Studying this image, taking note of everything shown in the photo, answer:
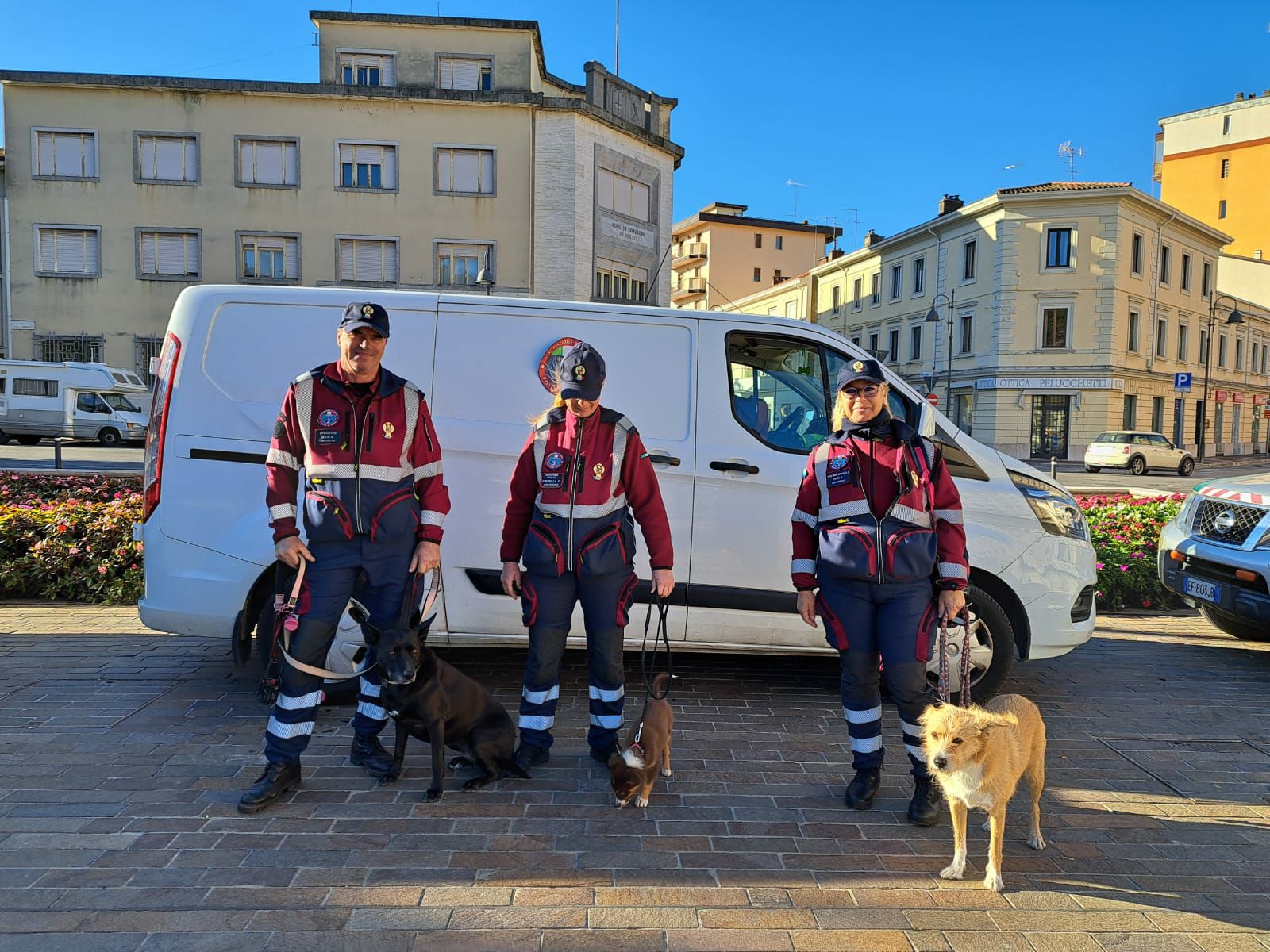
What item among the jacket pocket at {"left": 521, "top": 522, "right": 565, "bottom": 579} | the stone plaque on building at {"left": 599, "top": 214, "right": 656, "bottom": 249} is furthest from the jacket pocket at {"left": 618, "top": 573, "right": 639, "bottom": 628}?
the stone plaque on building at {"left": 599, "top": 214, "right": 656, "bottom": 249}

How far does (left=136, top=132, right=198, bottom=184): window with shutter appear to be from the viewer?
31281 mm

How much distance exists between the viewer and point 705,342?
16.4ft

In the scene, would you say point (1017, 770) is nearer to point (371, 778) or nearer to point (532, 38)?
point (371, 778)

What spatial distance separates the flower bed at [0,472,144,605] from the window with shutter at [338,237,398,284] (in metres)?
26.2

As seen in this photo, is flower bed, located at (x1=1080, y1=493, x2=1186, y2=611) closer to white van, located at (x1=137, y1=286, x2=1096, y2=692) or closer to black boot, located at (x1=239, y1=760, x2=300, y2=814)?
white van, located at (x1=137, y1=286, x2=1096, y2=692)

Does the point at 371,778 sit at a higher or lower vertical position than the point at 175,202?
lower

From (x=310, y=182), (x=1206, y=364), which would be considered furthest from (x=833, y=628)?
(x=1206, y=364)

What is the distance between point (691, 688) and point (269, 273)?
103ft

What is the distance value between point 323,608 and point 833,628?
223 cm

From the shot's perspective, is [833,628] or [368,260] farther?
[368,260]

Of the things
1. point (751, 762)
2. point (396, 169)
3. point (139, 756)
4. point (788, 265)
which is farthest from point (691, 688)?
point (788, 265)

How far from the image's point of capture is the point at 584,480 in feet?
12.9

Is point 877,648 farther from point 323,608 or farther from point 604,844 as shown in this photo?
point 323,608

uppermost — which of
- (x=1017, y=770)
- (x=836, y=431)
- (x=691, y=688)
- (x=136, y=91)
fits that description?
(x=136, y=91)
